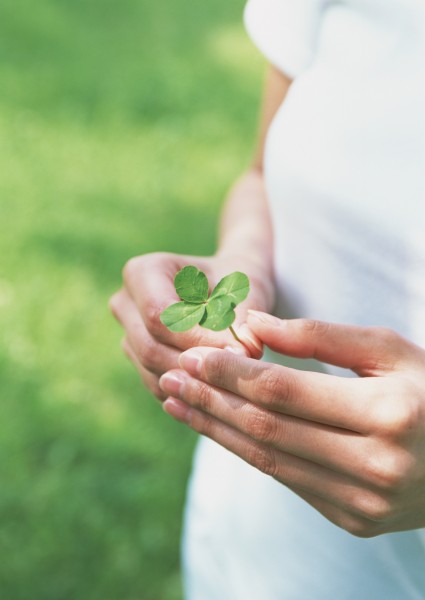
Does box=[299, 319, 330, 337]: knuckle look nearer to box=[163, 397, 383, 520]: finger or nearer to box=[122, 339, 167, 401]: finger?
box=[163, 397, 383, 520]: finger

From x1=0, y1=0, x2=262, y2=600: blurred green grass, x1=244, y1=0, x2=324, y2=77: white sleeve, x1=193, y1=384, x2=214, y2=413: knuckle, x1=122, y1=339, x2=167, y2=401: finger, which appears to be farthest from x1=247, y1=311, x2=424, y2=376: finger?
x1=0, y1=0, x2=262, y2=600: blurred green grass

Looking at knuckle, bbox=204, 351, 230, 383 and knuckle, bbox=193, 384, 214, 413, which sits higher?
knuckle, bbox=204, 351, 230, 383

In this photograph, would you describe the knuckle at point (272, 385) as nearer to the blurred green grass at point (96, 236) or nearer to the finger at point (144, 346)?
the finger at point (144, 346)

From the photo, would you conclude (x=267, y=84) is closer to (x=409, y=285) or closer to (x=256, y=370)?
(x=409, y=285)

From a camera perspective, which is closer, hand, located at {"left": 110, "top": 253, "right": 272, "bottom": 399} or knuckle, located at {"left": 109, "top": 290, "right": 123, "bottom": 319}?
hand, located at {"left": 110, "top": 253, "right": 272, "bottom": 399}

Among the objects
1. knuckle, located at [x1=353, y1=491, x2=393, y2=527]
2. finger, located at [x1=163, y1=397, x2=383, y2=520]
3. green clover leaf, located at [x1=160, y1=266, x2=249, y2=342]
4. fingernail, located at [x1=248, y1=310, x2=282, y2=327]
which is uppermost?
green clover leaf, located at [x1=160, y1=266, x2=249, y2=342]

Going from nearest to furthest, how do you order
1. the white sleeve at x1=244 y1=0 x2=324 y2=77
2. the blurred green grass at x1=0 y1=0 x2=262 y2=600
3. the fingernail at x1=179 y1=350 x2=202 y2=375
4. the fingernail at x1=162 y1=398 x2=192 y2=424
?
the fingernail at x1=179 y1=350 x2=202 y2=375, the fingernail at x1=162 y1=398 x2=192 y2=424, the white sleeve at x1=244 y1=0 x2=324 y2=77, the blurred green grass at x1=0 y1=0 x2=262 y2=600

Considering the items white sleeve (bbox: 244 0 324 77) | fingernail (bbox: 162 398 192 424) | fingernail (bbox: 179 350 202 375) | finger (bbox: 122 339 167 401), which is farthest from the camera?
white sleeve (bbox: 244 0 324 77)
